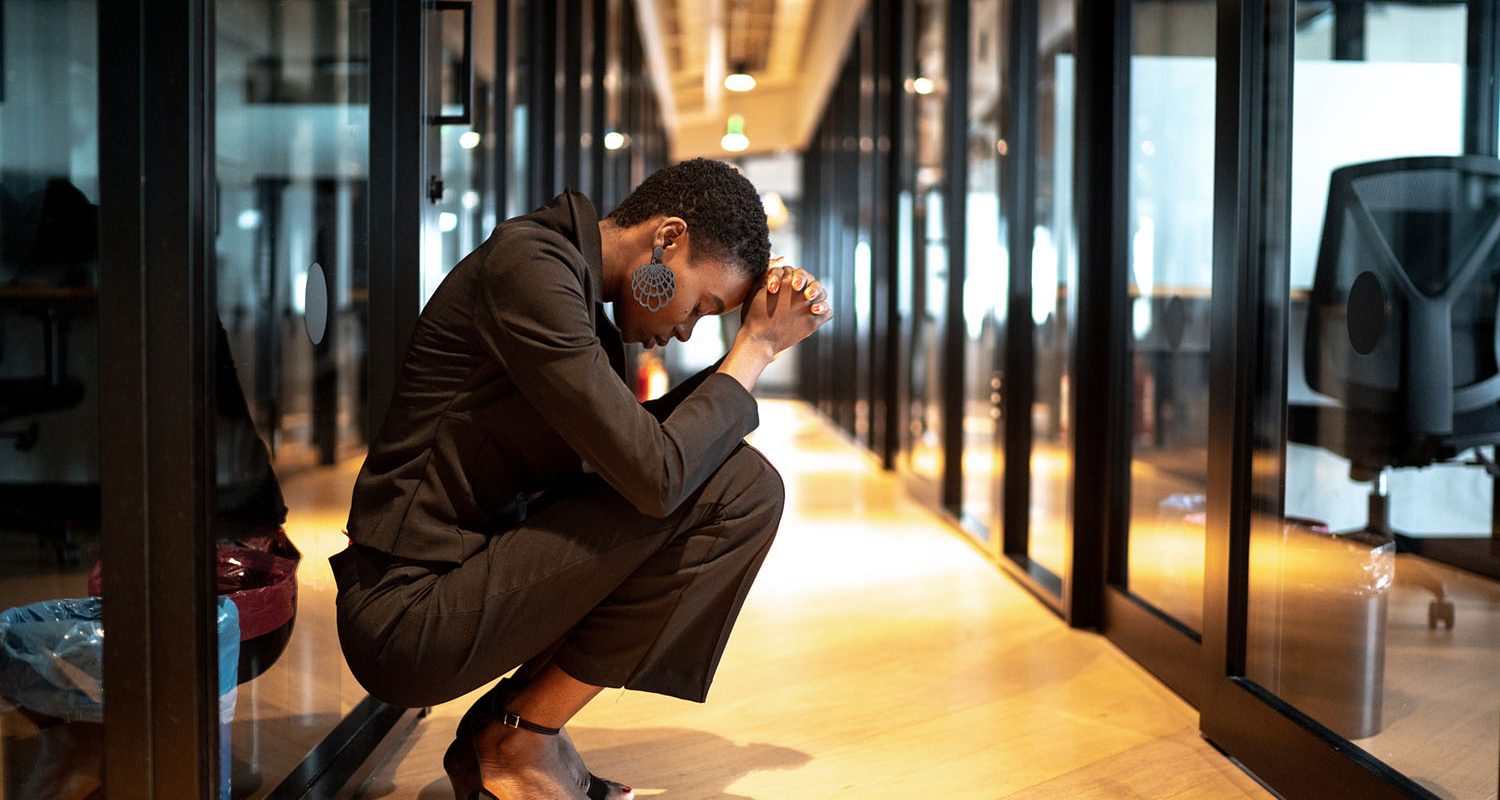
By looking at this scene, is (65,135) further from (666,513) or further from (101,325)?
(666,513)

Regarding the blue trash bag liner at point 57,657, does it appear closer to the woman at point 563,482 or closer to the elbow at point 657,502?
the woman at point 563,482

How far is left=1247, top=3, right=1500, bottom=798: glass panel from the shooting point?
1.67 metres

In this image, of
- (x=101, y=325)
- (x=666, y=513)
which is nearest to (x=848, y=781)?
(x=666, y=513)

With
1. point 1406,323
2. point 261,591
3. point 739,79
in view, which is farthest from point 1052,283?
point 739,79

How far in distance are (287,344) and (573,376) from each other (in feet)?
1.86

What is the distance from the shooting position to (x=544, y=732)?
5.68 ft

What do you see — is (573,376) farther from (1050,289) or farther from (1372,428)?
(1050,289)

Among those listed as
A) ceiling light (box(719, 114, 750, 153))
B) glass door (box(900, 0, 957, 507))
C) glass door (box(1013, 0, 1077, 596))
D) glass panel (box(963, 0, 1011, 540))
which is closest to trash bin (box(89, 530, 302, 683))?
glass door (box(1013, 0, 1077, 596))

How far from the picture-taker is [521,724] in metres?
1.72

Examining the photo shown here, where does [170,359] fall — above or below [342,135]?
below

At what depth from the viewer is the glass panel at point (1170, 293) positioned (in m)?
2.60

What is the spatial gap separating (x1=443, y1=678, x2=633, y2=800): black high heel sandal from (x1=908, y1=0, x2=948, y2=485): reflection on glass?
3.75 metres

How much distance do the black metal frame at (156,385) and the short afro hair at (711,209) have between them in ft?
1.82

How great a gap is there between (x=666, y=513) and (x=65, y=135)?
0.80 meters
